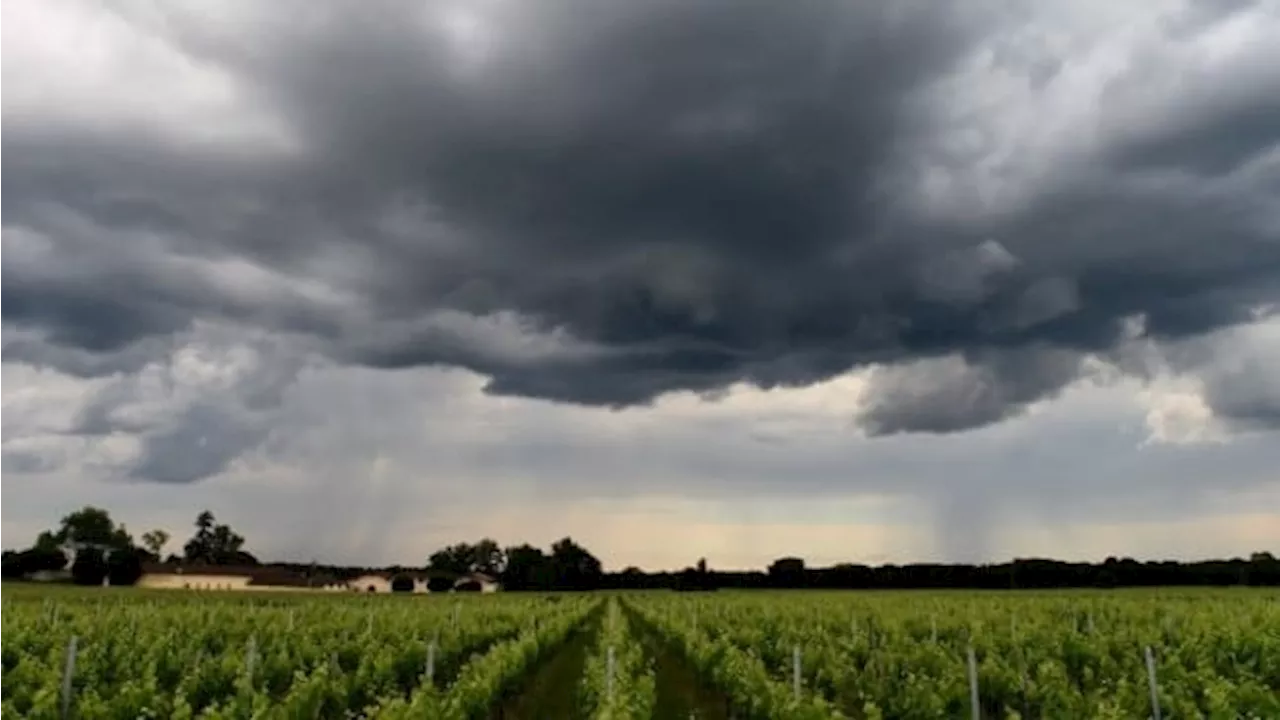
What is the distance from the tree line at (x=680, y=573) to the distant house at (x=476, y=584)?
1371 mm

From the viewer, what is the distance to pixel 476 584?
11731cm

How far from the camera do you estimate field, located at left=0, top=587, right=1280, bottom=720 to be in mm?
16391

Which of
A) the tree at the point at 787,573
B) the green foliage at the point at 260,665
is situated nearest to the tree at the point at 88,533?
the tree at the point at 787,573

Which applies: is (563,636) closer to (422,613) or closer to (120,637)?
(422,613)

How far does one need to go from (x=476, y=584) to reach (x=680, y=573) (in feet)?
72.1

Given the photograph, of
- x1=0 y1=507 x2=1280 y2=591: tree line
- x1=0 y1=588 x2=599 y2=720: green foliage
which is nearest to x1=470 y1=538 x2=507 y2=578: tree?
x1=0 y1=507 x2=1280 y2=591: tree line

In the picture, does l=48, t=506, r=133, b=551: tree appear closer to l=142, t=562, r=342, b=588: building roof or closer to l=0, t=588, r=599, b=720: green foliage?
l=142, t=562, r=342, b=588: building roof

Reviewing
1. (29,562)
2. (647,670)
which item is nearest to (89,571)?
(29,562)

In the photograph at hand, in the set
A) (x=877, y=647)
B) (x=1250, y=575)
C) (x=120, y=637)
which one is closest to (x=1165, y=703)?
(x=877, y=647)

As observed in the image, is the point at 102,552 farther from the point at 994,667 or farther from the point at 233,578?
the point at 994,667

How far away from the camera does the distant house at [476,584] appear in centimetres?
11475

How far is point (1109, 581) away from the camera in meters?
102

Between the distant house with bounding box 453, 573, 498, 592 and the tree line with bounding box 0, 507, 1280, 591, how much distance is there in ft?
4.50

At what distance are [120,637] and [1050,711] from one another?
19.3m
